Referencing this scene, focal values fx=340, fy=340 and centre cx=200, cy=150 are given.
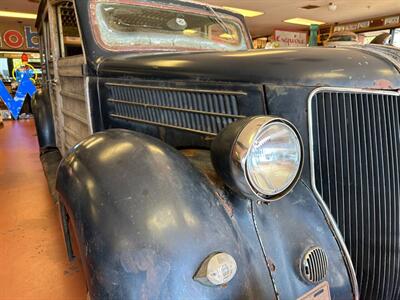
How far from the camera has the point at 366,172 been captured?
3.72 ft

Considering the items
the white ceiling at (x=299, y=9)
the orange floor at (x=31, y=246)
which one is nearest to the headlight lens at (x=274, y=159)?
the orange floor at (x=31, y=246)

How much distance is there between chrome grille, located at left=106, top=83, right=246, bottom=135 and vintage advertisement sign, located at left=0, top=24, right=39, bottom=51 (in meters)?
12.3

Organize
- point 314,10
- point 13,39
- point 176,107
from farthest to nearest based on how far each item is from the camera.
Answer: point 13,39 → point 314,10 → point 176,107

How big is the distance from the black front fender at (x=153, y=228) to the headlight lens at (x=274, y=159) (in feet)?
0.44

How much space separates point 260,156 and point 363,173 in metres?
0.43

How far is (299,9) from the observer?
11.0 metres

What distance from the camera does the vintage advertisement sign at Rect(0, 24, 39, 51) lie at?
12221 millimetres

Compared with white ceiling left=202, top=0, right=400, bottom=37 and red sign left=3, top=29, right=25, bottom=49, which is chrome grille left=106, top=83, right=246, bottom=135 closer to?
white ceiling left=202, top=0, right=400, bottom=37

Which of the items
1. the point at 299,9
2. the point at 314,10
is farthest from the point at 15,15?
the point at 314,10

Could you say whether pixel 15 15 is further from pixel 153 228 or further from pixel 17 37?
pixel 153 228

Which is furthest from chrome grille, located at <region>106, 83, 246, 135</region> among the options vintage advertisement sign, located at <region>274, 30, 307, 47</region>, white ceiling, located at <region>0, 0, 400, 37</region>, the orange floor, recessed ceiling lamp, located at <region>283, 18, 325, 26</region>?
recessed ceiling lamp, located at <region>283, 18, 325, 26</region>

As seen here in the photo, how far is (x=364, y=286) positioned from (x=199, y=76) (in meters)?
0.97

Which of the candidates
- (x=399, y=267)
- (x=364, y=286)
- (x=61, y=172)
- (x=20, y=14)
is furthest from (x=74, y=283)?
(x=20, y=14)

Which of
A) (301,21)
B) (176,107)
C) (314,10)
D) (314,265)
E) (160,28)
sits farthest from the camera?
(301,21)
